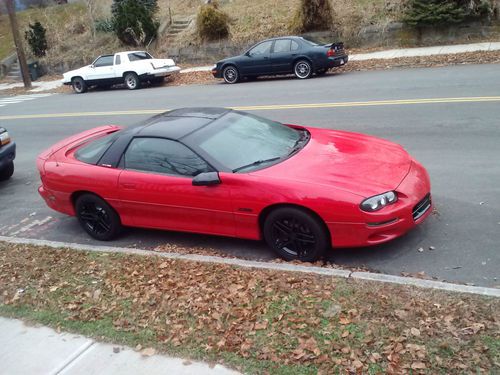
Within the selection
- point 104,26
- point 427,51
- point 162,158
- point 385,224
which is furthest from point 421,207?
point 104,26

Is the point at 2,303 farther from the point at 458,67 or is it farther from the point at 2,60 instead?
the point at 2,60

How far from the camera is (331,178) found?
5254 millimetres

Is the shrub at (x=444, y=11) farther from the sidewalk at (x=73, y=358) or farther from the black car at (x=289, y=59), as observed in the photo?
the sidewalk at (x=73, y=358)

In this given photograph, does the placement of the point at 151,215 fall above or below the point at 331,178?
below

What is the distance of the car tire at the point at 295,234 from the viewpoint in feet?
17.0

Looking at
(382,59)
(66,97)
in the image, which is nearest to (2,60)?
(66,97)

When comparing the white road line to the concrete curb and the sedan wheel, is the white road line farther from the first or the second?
the concrete curb

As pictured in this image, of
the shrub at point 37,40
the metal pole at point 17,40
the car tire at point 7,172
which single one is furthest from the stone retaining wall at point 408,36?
the car tire at point 7,172

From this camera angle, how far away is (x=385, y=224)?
5055 millimetres

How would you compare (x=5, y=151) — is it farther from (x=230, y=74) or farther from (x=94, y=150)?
(x=230, y=74)

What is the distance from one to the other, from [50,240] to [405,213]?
4.46 meters

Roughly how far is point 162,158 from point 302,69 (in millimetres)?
12200

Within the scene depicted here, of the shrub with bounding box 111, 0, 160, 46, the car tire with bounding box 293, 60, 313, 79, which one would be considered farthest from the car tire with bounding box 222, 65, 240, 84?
the shrub with bounding box 111, 0, 160, 46

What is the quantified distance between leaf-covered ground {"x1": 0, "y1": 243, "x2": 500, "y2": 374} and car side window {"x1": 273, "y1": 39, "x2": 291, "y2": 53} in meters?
13.3
